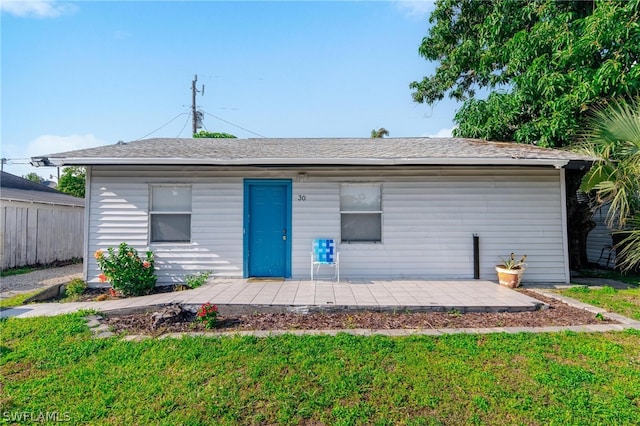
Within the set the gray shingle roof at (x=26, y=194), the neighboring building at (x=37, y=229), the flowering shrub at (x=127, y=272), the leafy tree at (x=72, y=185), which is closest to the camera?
the flowering shrub at (x=127, y=272)

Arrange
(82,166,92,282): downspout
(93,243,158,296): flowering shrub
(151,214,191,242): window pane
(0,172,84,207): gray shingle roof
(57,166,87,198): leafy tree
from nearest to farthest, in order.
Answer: (93,243,158,296): flowering shrub < (82,166,92,282): downspout < (151,214,191,242): window pane < (0,172,84,207): gray shingle roof < (57,166,87,198): leafy tree

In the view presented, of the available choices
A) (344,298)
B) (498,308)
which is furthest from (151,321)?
(498,308)

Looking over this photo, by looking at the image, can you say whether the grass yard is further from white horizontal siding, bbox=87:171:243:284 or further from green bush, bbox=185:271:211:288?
white horizontal siding, bbox=87:171:243:284

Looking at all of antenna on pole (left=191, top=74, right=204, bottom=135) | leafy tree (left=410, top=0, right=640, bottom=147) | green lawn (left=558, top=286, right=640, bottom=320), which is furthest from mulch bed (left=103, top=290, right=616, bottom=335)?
antenna on pole (left=191, top=74, right=204, bottom=135)

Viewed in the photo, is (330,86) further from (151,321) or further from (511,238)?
(151,321)

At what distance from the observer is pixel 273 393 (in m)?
2.51

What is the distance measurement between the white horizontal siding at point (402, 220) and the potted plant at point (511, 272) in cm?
43

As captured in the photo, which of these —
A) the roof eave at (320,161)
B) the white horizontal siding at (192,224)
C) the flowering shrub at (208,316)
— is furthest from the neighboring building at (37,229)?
the flowering shrub at (208,316)

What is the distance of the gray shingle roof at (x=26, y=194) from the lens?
9.38m

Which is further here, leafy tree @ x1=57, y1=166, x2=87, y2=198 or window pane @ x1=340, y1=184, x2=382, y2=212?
leafy tree @ x1=57, y1=166, x2=87, y2=198

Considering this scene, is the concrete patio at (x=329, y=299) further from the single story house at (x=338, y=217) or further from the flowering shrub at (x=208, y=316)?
the single story house at (x=338, y=217)

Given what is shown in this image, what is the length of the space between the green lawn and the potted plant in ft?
2.58

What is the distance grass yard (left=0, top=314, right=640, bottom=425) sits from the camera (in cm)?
227

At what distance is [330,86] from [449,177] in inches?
224
